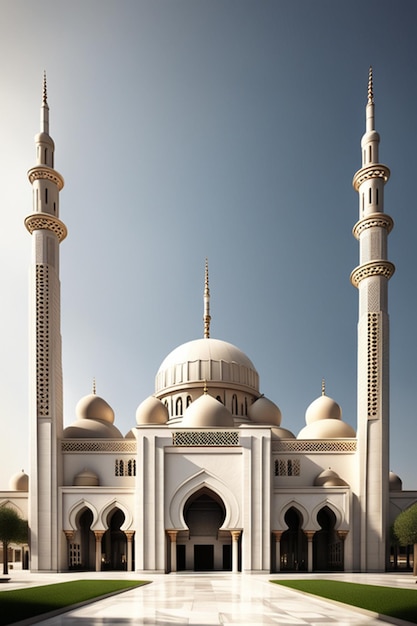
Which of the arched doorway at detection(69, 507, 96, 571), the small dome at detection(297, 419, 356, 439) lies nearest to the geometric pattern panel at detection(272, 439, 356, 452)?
the small dome at detection(297, 419, 356, 439)

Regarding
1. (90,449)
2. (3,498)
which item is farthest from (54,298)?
(3,498)

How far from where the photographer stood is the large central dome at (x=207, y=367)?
34469mm

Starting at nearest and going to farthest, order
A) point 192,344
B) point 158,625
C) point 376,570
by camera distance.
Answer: point 158,625, point 376,570, point 192,344

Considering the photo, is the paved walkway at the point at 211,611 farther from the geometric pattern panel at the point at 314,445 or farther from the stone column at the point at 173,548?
the geometric pattern panel at the point at 314,445

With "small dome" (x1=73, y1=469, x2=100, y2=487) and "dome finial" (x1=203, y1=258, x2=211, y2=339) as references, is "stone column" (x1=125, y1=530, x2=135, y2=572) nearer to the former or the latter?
"small dome" (x1=73, y1=469, x2=100, y2=487)

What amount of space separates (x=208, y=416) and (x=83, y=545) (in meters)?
8.21

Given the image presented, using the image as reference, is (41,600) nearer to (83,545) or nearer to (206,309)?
(83,545)

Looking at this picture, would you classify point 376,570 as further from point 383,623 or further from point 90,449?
point 383,623

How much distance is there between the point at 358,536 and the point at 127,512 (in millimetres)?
10055

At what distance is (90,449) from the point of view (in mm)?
28766

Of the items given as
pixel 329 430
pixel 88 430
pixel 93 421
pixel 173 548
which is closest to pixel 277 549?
pixel 173 548

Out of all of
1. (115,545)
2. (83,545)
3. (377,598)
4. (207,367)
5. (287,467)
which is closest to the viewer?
(377,598)

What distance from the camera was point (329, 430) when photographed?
101 ft

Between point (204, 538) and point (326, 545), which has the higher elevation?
point (204, 538)
